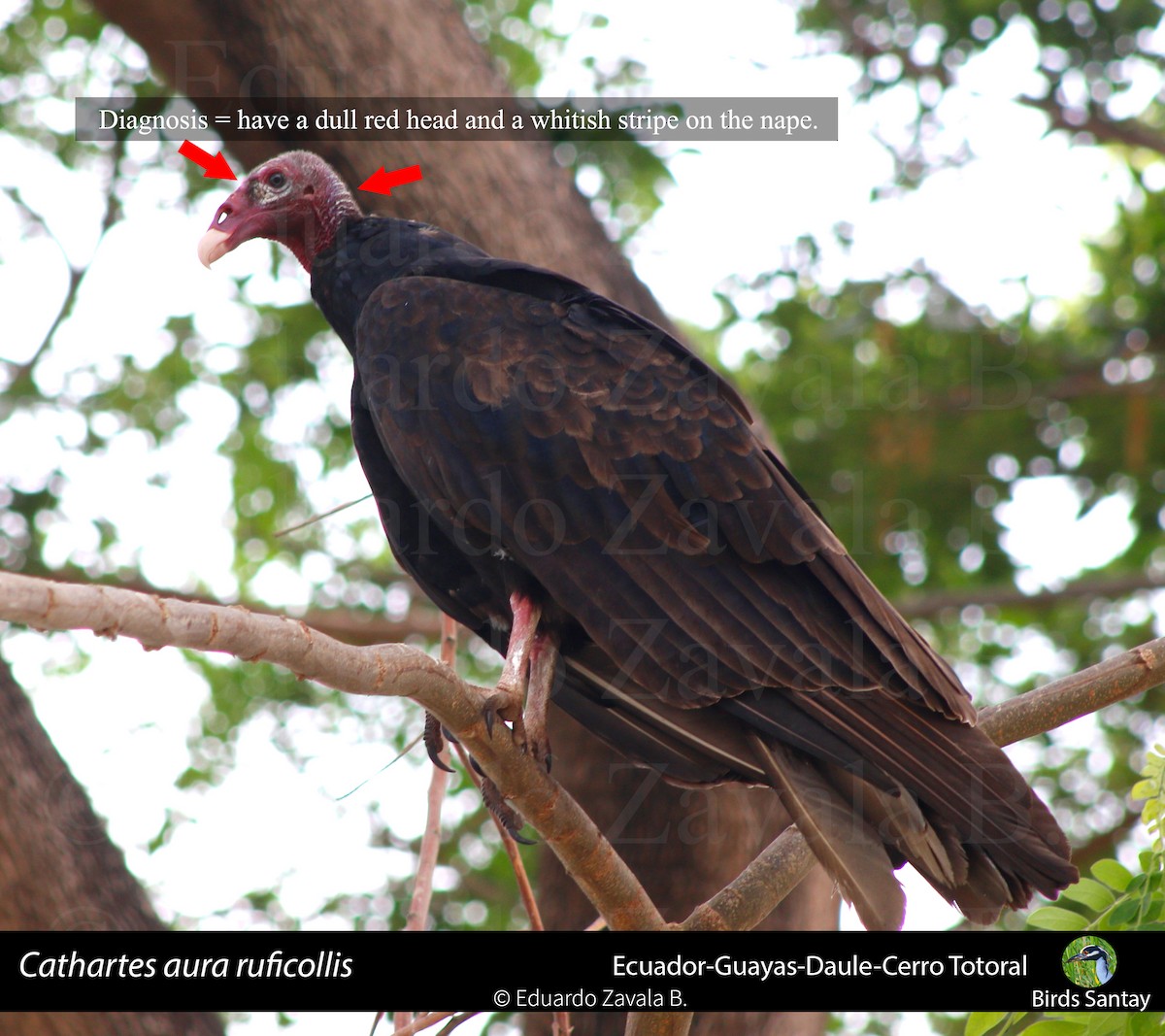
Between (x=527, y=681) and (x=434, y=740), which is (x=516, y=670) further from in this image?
(x=434, y=740)

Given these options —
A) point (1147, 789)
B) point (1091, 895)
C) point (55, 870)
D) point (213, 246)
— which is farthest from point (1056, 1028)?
point (213, 246)

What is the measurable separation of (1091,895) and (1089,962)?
0.48 feet

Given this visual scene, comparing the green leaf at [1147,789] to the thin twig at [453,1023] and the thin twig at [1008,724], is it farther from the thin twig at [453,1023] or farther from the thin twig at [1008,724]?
the thin twig at [453,1023]

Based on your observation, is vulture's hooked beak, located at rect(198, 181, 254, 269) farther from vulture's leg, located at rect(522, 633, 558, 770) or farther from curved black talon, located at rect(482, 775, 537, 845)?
curved black talon, located at rect(482, 775, 537, 845)

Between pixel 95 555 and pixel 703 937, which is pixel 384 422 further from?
pixel 95 555

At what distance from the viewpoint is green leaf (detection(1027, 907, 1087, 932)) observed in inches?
76.0

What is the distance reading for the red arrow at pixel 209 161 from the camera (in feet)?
14.9

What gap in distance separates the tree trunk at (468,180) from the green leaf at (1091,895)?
141cm

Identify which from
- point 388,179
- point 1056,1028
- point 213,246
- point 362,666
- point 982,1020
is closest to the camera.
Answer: point 362,666

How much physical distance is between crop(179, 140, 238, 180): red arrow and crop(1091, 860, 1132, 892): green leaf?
390 centimetres

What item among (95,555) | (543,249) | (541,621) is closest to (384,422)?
(541,621)

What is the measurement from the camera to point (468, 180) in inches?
148

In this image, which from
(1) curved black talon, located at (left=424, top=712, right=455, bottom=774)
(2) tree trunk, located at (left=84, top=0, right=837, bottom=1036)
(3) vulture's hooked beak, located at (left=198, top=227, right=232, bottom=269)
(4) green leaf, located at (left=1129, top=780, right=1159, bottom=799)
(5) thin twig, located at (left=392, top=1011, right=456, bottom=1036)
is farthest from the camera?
(2) tree trunk, located at (left=84, top=0, right=837, bottom=1036)

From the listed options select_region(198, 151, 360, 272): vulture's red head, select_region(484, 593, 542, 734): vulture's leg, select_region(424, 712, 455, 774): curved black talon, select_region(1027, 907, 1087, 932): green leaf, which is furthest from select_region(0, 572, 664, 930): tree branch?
select_region(198, 151, 360, 272): vulture's red head
